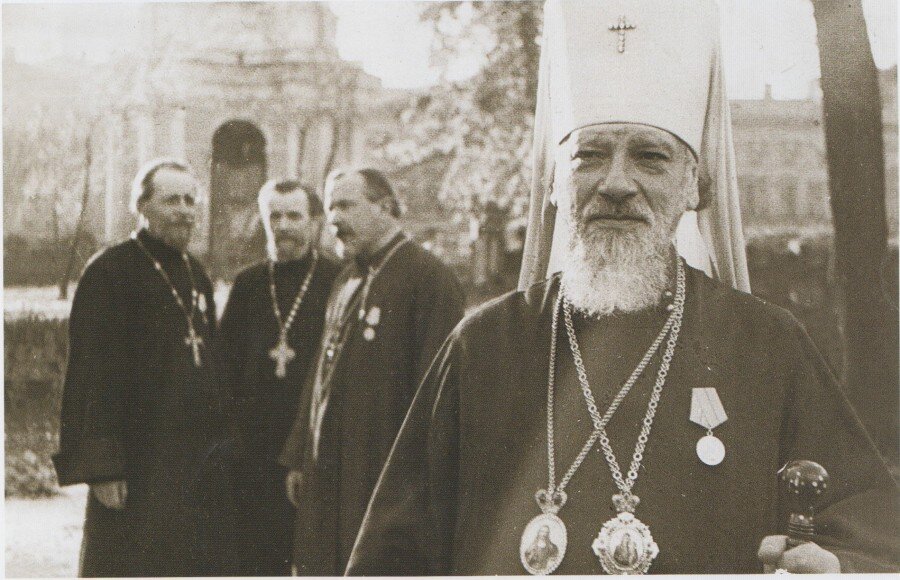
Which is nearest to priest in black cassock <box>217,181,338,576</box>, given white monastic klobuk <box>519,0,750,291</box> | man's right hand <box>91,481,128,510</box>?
man's right hand <box>91,481,128,510</box>

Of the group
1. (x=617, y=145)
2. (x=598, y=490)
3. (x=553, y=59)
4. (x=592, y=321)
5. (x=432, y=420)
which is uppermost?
(x=553, y=59)

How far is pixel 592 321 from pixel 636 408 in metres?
0.24

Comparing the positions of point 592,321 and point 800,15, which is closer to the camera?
point 592,321

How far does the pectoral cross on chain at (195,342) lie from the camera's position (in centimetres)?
254

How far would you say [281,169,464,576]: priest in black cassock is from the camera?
2.44 meters

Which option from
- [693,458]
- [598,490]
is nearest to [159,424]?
[598,490]

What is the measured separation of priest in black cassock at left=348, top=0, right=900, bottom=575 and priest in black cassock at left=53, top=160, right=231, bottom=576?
21.7 inches

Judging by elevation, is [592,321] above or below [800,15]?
below

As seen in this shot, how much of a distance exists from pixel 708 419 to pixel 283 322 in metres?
1.18

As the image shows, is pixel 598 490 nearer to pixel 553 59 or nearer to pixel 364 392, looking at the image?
pixel 364 392

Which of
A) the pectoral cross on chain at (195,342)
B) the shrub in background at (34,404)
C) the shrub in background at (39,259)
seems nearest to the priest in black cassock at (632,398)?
the pectoral cross on chain at (195,342)

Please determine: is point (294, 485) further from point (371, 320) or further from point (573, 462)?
point (573, 462)

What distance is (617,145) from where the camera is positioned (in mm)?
2168

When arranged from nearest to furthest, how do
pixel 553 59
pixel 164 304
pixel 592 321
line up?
pixel 592 321 → pixel 553 59 → pixel 164 304
